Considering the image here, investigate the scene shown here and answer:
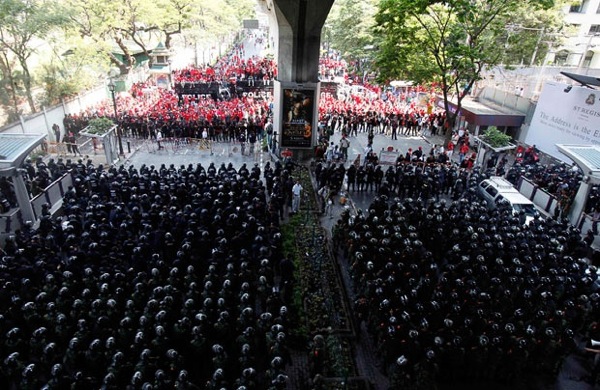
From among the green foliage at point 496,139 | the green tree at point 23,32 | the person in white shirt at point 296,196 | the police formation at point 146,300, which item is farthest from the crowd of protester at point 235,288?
the green tree at point 23,32

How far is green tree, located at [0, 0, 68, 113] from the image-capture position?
74.8 ft

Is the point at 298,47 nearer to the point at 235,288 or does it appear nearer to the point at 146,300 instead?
the point at 235,288

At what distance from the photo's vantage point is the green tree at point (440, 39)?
22047mm

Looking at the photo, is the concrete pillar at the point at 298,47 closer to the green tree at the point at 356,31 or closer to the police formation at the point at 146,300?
the police formation at the point at 146,300

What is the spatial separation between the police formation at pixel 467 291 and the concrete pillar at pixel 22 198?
1092 centimetres

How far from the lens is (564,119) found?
2511 centimetres

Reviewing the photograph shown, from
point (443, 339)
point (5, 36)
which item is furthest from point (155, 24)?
point (443, 339)

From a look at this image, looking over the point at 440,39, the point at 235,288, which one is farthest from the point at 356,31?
the point at 235,288

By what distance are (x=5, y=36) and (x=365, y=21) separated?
3145 centimetres

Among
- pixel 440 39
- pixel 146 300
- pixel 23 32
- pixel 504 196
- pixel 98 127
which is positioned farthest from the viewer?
pixel 440 39

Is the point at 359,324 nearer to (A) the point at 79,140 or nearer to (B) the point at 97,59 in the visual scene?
(A) the point at 79,140

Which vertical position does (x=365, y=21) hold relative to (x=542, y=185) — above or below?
above

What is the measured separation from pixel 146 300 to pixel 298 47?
641 inches

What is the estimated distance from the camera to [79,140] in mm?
25344
